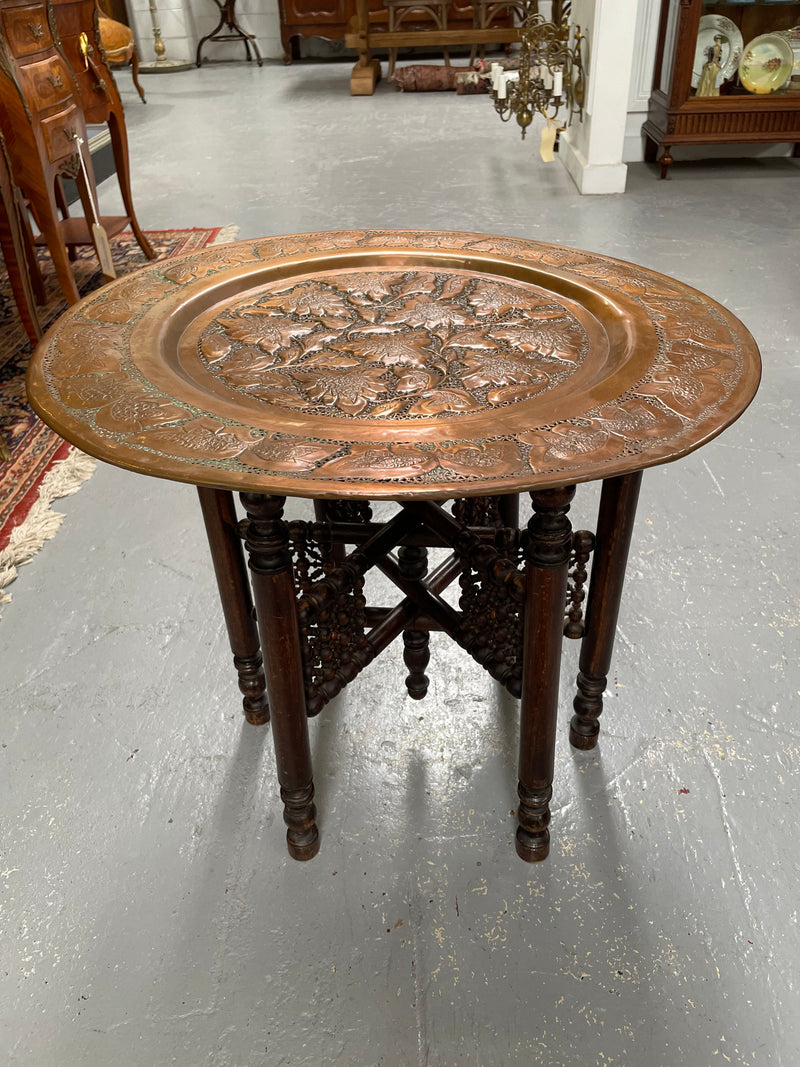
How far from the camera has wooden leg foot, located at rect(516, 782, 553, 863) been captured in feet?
4.36

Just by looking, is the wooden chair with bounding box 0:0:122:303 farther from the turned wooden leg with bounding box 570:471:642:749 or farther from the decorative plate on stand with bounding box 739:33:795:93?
the decorative plate on stand with bounding box 739:33:795:93

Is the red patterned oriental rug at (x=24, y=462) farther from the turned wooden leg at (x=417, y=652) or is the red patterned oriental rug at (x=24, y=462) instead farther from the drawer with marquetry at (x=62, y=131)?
the turned wooden leg at (x=417, y=652)

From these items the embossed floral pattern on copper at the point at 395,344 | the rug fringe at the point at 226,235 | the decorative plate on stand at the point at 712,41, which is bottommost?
the rug fringe at the point at 226,235

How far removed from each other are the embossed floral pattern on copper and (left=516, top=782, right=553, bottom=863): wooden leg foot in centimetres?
63

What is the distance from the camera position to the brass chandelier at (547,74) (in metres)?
4.48

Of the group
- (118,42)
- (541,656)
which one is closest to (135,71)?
(118,42)

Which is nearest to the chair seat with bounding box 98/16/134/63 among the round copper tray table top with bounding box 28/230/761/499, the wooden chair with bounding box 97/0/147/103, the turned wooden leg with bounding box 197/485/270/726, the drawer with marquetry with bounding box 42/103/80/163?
the wooden chair with bounding box 97/0/147/103

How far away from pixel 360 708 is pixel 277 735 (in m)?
0.41

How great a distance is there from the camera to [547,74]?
15.0ft

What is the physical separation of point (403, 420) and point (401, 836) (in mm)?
731

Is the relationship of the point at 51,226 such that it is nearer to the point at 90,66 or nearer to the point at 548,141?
the point at 90,66

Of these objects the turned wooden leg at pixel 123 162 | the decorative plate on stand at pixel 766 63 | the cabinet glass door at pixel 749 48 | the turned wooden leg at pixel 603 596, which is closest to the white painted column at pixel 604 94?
the cabinet glass door at pixel 749 48

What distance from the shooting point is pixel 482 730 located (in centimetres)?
161

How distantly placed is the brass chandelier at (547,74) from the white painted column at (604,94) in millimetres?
110
